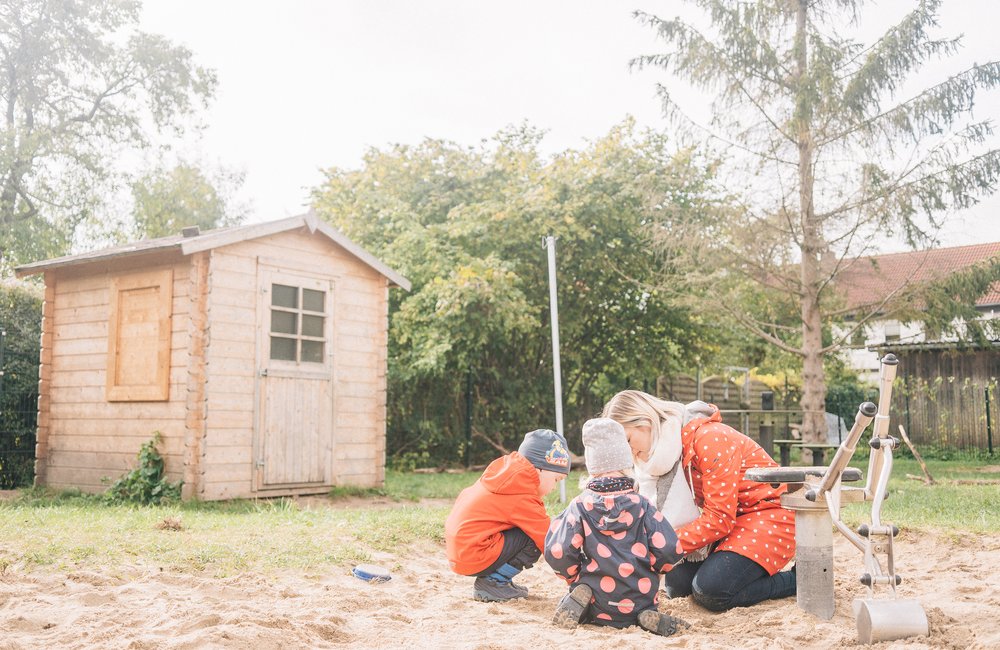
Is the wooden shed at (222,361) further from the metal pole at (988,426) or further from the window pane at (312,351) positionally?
the metal pole at (988,426)

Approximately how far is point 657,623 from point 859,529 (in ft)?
3.27

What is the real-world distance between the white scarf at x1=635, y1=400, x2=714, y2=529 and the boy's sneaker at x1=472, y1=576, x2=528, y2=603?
93cm

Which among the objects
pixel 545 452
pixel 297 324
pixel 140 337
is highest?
pixel 297 324

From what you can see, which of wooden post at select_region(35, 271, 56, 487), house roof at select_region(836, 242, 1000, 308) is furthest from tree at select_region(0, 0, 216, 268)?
house roof at select_region(836, 242, 1000, 308)

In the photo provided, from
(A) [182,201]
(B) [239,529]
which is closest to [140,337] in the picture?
(B) [239,529]

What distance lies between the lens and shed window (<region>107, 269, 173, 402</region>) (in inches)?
378

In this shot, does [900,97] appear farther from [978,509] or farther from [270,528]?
[270,528]

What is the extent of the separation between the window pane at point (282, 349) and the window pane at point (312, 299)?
19.1 inches

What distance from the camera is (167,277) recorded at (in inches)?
381

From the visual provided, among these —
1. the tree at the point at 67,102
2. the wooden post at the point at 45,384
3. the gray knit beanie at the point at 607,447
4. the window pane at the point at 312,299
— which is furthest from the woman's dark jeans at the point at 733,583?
the tree at the point at 67,102

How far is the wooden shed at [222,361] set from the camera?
938 centimetres

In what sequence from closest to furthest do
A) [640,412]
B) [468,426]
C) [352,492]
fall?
1. [640,412]
2. [352,492]
3. [468,426]

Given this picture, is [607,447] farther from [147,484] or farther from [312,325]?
[312,325]

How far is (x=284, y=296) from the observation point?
10.2 metres
